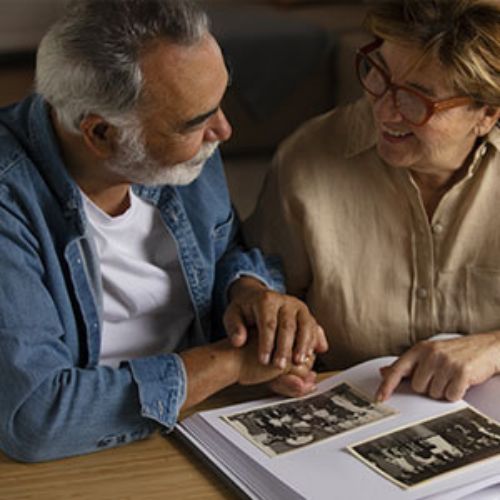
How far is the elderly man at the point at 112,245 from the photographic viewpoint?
49.9 inches

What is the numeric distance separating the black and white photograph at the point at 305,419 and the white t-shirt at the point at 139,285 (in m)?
0.25

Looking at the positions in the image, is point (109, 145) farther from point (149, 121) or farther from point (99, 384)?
point (99, 384)

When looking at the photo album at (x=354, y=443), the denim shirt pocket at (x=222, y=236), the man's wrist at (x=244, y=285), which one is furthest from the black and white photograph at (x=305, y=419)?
the denim shirt pocket at (x=222, y=236)

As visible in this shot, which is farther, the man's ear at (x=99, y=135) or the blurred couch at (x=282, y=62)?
the blurred couch at (x=282, y=62)

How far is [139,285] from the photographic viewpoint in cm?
152

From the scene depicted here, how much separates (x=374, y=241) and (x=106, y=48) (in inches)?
23.3

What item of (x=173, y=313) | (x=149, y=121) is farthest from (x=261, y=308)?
(x=149, y=121)

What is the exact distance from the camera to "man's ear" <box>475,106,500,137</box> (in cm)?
155

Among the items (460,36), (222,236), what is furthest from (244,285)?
(460,36)

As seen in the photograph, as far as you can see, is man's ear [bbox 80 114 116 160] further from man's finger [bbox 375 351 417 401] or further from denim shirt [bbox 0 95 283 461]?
man's finger [bbox 375 351 417 401]

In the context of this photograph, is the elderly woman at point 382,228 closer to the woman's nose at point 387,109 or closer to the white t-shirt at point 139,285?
the woman's nose at point 387,109

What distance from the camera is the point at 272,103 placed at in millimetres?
2254

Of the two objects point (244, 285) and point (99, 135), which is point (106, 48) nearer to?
point (99, 135)

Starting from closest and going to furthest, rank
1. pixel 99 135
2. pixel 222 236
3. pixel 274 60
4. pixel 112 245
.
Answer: pixel 99 135
pixel 112 245
pixel 222 236
pixel 274 60
